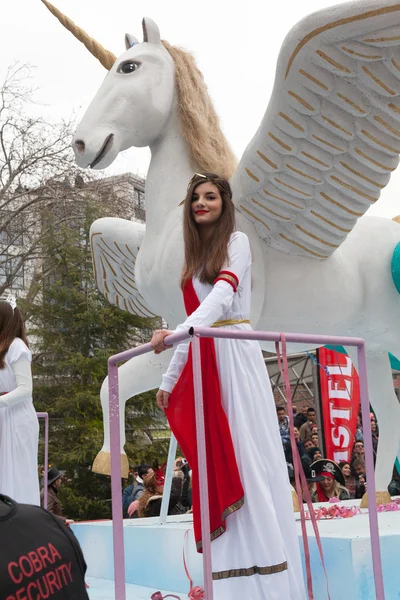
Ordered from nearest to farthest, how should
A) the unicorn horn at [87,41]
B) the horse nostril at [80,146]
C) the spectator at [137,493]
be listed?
1. the horse nostril at [80,146]
2. the unicorn horn at [87,41]
3. the spectator at [137,493]

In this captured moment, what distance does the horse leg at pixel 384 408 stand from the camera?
14.1 feet

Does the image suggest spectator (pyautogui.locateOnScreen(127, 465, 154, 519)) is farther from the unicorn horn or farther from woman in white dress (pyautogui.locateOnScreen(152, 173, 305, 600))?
woman in white dress (pyautogui.locateOnScreen(152, 173, 305, 600))

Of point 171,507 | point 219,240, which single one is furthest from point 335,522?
point 171,507

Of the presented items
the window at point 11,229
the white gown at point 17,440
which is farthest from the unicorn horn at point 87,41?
the window at point 11,229

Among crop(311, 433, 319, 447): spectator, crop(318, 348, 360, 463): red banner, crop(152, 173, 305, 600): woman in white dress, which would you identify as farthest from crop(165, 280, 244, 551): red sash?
crop(311, 433, 319, 447): spectator

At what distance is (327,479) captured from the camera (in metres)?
5.71

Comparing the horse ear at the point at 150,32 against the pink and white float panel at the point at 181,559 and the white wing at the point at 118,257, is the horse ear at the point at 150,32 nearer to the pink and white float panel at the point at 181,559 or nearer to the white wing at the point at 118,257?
the white wing at the point at 118,257

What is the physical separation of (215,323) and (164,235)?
1191 mm

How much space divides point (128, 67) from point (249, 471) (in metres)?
2.37

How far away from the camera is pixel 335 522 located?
3.56m

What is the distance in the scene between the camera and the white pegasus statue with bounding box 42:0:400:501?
3.24 m

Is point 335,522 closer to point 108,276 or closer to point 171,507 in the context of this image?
point 108,276

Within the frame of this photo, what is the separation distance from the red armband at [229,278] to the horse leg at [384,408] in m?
2.17

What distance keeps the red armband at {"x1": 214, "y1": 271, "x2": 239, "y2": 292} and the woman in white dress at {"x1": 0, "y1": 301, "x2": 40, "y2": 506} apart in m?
1.90
